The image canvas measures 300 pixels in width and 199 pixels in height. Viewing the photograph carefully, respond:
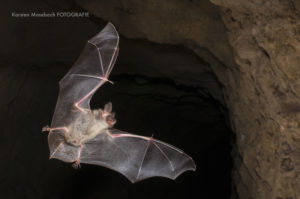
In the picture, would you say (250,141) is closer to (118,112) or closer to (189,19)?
(189,19)

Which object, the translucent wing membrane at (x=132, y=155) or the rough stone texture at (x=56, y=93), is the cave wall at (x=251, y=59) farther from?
the translucent wing membrane at (x=132, y=155)

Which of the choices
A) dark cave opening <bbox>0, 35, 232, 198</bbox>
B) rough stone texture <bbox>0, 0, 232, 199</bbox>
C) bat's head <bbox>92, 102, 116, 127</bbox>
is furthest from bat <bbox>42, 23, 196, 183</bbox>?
dark cave opening <bbox>0, 35, 232, 198</bbox>

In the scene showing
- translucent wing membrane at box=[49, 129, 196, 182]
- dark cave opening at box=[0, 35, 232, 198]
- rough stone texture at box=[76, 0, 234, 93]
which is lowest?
dark cave opening at box=[0, 35, 232, 198]

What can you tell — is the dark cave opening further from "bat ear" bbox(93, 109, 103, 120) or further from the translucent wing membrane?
"bat ear" bbox(93, 109, 103, 120)

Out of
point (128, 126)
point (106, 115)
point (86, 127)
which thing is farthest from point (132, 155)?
point (128, 126)

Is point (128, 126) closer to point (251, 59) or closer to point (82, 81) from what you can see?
point (82, 81)

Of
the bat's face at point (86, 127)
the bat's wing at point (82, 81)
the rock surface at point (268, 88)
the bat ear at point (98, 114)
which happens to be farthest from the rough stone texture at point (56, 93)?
the bat ear at point (98, 114)
